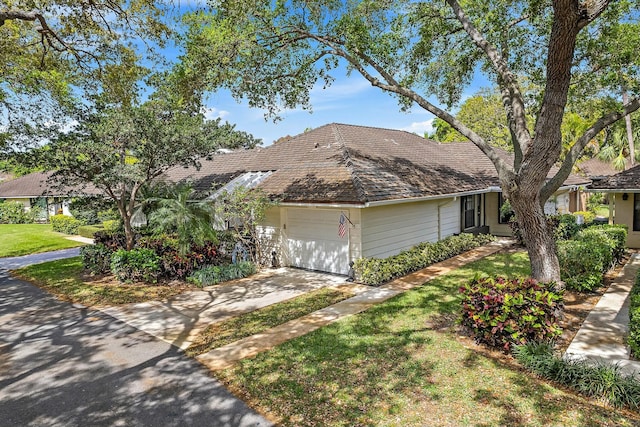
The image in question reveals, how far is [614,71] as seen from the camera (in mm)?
9273

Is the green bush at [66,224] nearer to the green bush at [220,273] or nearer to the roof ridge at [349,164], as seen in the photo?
the green bush at [220,273]

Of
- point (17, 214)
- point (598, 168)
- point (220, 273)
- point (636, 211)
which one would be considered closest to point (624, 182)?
point (636, 211)

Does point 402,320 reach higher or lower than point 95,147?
lower

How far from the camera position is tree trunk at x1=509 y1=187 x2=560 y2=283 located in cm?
778

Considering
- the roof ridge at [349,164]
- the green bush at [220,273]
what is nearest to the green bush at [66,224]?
the green bush at [220,273]

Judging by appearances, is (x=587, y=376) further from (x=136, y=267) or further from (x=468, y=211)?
(x=468, y=211)

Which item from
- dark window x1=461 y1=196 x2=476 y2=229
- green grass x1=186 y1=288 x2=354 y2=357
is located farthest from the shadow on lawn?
dark window x1=461 y1=196 x2=476 y2=229

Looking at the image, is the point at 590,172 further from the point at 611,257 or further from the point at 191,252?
the point at 191,252

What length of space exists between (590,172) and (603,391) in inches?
1533

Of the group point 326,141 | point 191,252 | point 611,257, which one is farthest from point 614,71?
point 191,252

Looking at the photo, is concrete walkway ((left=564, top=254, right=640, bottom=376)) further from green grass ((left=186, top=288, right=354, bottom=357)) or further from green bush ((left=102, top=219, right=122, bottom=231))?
green bush ((left=102, top=219, right=122, bottom=231))

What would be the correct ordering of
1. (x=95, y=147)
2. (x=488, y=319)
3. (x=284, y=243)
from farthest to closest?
(x=284, y=243)
(x=95, y=147)
(x=488, y=319)

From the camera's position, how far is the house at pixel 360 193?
1259 cm

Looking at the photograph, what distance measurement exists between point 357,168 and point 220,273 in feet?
20.2
